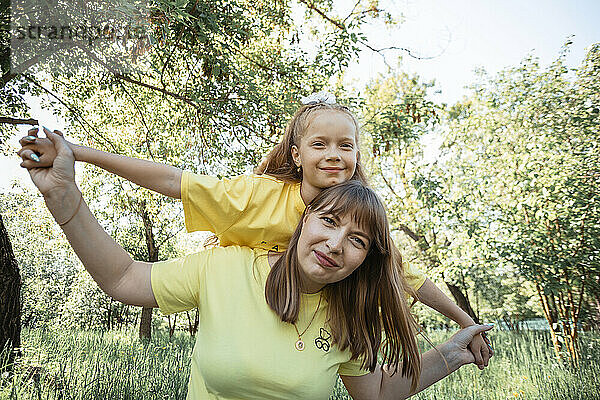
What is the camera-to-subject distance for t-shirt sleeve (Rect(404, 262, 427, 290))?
1426 mm

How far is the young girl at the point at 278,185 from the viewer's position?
1137 millimetres

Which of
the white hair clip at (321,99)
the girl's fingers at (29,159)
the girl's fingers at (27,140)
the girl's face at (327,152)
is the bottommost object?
the girl's fingers at (29,159)

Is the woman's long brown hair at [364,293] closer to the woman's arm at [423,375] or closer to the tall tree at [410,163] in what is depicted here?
the woman's arm at [423,375]

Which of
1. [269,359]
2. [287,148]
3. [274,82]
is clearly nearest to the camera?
[269,359]

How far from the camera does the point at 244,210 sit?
4.29ft

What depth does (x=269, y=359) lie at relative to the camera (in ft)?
3.29

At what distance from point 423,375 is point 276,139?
9.62 feet

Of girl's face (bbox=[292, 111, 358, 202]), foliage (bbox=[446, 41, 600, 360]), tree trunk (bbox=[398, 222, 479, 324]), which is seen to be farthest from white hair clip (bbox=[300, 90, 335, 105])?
tree trunk (bbox=[398, 222, 479, 324])

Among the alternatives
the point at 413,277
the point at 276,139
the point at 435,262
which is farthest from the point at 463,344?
the point at 435,262

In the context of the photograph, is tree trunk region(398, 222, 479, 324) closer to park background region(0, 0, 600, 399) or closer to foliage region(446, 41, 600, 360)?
park background region(0, 0, 600, 399)

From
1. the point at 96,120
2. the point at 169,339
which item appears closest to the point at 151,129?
the point at 96,120

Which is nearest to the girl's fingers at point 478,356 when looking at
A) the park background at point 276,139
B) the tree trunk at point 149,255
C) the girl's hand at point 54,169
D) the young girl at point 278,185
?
the young girl at point 278,185

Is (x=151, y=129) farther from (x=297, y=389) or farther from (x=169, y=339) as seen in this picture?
(x=297, y=389)

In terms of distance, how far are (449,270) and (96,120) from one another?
4921 millimetres
